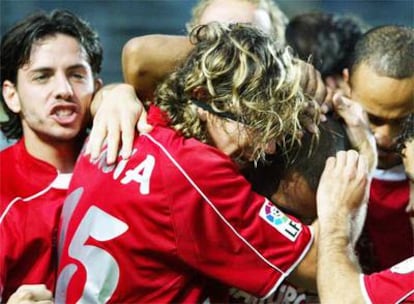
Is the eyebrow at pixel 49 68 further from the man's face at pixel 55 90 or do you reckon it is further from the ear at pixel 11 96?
the ear at pixel 11 96

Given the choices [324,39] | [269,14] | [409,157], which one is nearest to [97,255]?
[409,157]

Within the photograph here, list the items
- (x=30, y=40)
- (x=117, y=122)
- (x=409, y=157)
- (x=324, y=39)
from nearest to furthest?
(x=117, y=122) < (x=409, y=157) < (x=30, y=40) < (x=324, y=39)

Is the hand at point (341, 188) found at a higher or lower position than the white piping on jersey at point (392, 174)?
higher

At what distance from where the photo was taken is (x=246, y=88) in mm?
2525

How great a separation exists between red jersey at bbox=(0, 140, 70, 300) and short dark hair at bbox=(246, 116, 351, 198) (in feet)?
1.86

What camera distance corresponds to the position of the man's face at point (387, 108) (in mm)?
3021

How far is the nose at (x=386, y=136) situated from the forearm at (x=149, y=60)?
0.65m

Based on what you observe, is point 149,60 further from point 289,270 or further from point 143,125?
point 289,270

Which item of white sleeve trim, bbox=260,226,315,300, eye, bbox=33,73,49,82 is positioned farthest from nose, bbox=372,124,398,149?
eye, bbox=33,73,49,82

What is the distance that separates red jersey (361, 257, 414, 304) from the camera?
2373 mm

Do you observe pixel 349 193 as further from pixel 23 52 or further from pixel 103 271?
pixel 23 52

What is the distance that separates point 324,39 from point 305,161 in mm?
1358

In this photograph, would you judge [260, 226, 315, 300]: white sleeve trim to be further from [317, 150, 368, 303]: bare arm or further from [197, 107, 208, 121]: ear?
[197, 107, 208, 121]: ear

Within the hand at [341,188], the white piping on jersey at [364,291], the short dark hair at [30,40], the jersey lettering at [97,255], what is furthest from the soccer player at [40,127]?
the white piping on jersey at [364,291]
